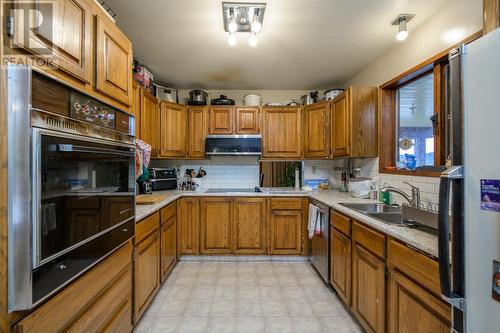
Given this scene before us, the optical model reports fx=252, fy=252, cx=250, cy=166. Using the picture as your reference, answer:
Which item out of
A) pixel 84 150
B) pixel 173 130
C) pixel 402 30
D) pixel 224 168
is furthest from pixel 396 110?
pixel 84 150

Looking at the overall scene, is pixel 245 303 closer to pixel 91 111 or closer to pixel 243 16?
pixel 91 111

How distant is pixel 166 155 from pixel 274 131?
1.54 metres

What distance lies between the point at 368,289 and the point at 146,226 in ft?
5.62

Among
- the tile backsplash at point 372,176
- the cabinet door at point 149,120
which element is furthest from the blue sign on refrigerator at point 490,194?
the cabinet door at point 149,120

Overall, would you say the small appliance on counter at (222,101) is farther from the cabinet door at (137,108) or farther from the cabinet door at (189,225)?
the cabinet door at (189,225)

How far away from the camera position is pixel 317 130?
3.44 m

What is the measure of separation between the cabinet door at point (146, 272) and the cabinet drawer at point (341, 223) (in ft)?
5.37

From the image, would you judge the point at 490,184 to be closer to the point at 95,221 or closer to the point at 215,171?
the point at 95,221

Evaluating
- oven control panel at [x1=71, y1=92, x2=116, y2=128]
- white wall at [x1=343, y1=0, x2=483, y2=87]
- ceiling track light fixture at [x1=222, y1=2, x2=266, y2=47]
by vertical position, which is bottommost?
oven control panel at [x1=71, y1=92, x2=116, y2=128]

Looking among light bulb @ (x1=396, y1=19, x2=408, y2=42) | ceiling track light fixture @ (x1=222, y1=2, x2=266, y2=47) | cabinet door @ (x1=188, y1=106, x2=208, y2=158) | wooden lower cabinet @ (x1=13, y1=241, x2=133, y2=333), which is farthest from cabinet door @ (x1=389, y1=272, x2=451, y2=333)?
cabinet door @ (x1=188, y1=106, x2=208, y2=158)

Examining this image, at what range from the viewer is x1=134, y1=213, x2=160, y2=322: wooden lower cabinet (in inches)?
71.5

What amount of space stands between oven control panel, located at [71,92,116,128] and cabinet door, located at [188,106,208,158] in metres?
2.20

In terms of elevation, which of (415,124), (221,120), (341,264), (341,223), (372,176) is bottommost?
Result: (341,264)

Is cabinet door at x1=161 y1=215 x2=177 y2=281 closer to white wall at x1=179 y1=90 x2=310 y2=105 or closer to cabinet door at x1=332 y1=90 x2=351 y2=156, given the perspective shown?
white wall at x1=179 y1=90 x2=310 y2=105
